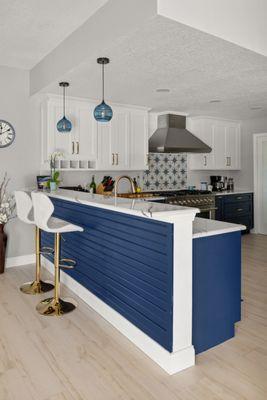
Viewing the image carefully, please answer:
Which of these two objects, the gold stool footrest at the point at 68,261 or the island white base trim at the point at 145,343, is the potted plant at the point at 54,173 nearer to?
the gold stool footrest at the point at 68,261

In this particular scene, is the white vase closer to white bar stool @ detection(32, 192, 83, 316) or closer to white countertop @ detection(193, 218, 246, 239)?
white bar stool @ detection(32, 192, 83, 316)

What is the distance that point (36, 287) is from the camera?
145 inches

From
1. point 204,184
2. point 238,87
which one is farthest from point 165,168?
point 238,87

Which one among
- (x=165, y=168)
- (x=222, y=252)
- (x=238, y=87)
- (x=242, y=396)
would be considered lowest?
(x=242, y=396)

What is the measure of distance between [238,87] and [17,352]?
3797 mm

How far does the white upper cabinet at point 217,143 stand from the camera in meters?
6.70

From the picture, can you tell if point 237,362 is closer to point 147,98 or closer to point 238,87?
point 238,87

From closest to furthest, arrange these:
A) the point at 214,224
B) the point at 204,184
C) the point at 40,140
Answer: the point at 214,224, the point at 40,140, the point at 204,184

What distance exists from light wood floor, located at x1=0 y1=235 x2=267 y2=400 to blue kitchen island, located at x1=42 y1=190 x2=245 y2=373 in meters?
0.12

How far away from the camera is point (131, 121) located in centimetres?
543

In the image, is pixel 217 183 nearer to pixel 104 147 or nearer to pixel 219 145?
pixel 219 145

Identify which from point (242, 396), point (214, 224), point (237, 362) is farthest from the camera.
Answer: point (214, 224)

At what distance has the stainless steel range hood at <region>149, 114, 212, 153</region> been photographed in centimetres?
554

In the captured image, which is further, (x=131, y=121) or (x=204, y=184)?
(x=204, y=184)
